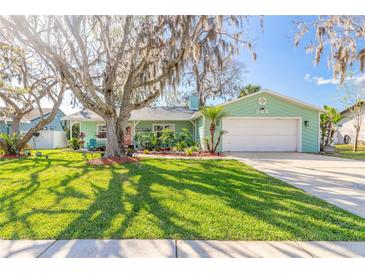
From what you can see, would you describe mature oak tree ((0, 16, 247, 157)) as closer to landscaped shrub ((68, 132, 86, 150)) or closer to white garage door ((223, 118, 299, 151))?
white garage door ((223, 118, 299, 151))

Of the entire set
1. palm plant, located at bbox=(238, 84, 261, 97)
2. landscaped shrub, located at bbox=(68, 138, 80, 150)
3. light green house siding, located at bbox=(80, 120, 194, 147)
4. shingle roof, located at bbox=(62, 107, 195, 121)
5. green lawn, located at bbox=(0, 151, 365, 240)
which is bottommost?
green lawn, located at bbox=(0, 151, 365, 240)

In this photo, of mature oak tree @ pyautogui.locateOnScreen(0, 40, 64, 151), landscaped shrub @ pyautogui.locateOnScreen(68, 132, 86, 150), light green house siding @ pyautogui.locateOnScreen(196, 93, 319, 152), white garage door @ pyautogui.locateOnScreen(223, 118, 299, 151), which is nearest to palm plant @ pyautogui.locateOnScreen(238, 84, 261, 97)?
light green house siding @ pyautogui.locateOnScreen(196, 93, 319, 152)

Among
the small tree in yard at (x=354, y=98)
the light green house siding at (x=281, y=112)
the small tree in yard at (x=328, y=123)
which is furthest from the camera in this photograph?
the small tree in yard at (x=354, y=98)

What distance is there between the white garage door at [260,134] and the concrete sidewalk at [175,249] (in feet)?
34.2

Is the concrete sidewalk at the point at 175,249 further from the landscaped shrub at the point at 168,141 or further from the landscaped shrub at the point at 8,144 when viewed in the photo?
the landscaped shrub at the point at 168,141

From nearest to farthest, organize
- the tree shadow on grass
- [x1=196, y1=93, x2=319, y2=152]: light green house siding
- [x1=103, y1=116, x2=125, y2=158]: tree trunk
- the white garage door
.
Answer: the tree shadow on grass
[x1=103, y1=116, x2=125, y2=158]: tree trunk
[x1=196, y1=93, x2=319, y2=152]: light green house siding
the white garage door

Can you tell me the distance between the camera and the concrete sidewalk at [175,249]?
2174mm

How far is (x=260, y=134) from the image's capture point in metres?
12.8

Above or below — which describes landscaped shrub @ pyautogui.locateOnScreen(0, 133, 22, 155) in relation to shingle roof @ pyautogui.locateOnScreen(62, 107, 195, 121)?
below

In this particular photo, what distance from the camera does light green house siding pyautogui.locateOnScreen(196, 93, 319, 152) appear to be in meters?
12.6

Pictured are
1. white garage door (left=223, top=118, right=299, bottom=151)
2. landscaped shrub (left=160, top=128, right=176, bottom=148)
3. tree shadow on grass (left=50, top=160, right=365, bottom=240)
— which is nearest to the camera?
tree shadow on grass (left=50, top=160, right=365, bottom=240)

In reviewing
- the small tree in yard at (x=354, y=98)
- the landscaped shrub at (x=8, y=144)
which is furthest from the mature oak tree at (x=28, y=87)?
the small tree in yard at (x=354, y=98)

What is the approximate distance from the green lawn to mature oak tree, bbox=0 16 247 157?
3.96m

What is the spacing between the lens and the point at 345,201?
151 inches
